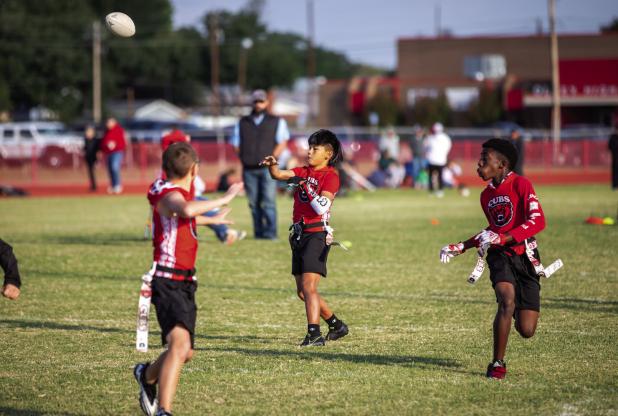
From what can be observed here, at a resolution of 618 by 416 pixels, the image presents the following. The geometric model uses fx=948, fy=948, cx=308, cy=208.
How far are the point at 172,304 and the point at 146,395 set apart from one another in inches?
23.7

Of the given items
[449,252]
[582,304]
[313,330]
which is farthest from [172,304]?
[582,304]

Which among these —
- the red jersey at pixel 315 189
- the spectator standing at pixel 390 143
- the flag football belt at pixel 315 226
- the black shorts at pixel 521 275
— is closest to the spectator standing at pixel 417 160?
the spectator standing at pixel 390 143

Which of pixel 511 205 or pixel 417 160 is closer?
pixel 511 205

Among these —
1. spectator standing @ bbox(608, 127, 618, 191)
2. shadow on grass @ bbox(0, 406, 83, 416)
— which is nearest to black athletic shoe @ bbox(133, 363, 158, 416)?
shadow on grass @ bbox(0, 406, 83, 416)

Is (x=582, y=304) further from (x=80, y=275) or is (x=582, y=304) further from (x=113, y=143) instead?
(x=113, y=143)

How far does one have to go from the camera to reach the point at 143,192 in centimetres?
3319

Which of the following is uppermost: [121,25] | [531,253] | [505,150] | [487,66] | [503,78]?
[487,66]

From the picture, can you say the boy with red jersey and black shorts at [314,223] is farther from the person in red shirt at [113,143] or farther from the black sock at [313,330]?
the person in red shirt at [113,143]

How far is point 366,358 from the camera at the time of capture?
7691 millimetres

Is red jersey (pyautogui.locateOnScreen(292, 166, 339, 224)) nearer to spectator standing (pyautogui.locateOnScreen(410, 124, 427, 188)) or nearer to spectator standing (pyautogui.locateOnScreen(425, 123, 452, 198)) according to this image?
spectator standing (pyautogui.locateOnScreen(425, 123, 452, 198))

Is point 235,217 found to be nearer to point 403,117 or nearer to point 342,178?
point 342,178

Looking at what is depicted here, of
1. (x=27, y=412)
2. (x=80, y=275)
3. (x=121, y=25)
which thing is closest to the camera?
(x=27, y=412)

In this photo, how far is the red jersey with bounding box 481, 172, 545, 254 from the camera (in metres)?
7.12

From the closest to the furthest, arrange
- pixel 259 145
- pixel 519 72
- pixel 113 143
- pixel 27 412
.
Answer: pixel 27 412
pixel 259 145
pixel 113 143
pixel 519 72
